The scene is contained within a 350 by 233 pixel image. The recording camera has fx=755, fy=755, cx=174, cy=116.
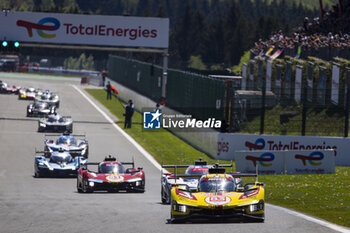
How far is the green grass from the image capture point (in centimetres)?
2027

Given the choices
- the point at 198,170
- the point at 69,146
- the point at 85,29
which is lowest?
the point at 69,146

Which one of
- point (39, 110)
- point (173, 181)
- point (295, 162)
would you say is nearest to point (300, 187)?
point (295, 162)

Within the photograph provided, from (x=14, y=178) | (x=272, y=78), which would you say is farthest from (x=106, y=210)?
(x=272, y=78)

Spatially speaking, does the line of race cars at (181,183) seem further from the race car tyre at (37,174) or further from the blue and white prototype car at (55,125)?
the blue and white prototype car at (55,125)

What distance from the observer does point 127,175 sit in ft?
82.2

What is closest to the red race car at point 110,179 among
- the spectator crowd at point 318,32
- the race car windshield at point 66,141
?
the race car windshield at point 66,141

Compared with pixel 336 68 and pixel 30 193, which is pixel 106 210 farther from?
pixel 336 68

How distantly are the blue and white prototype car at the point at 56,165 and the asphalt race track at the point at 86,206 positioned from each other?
329 mm

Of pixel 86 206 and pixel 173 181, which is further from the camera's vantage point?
pixel 173 181

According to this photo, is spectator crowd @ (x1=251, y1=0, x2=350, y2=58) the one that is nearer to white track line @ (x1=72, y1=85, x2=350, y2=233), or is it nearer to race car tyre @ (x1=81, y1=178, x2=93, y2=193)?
white track line @ (x1=72, y1=85, x2=350, y2=233)

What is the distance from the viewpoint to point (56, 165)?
29891 mm

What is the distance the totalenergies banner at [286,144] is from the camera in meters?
33.6

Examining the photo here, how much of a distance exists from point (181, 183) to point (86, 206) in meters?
2.95

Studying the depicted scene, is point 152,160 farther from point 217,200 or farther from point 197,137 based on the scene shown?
point 217,200
